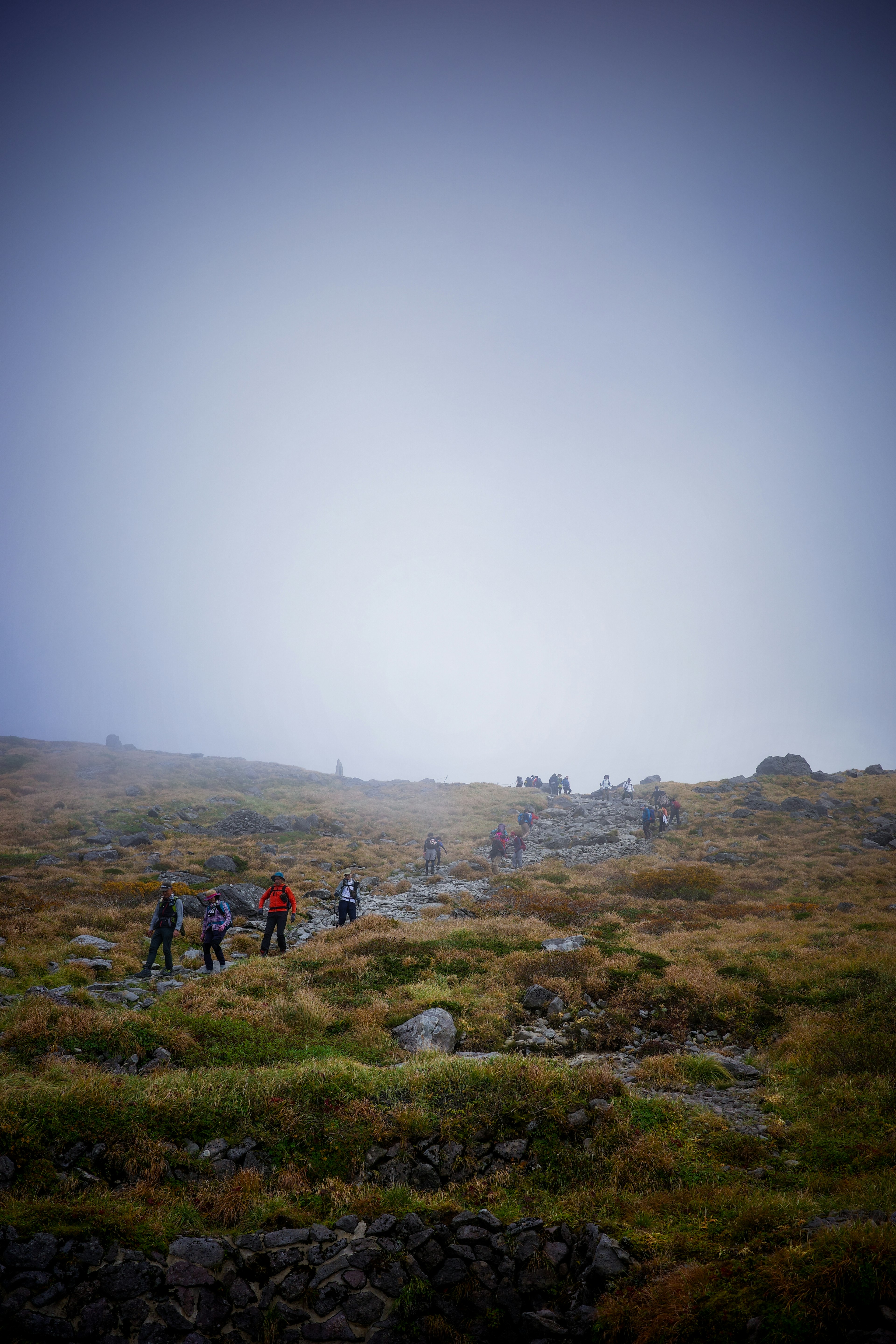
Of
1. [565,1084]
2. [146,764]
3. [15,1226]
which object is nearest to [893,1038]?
[565,1084]

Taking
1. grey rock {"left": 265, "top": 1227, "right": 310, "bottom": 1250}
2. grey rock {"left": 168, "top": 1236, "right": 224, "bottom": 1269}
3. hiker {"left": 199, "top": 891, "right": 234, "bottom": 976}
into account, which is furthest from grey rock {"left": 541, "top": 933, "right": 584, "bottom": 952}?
grey rock {"left": 168, "top": 1236, "right": 224, "bottom": 1269}

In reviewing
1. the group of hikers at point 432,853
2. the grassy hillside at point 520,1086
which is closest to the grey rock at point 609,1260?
the grassy hillside at point 520,1086

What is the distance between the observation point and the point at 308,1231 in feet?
23.6

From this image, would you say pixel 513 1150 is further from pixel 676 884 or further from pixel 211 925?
pixel 676 884

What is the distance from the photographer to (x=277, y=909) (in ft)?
64.0

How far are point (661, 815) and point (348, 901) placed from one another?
31315 millimetres

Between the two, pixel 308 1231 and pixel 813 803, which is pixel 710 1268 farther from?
pixel 813 803

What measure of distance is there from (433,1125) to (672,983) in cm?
914

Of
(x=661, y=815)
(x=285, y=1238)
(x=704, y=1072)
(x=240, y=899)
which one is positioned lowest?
(x=240, y=899)

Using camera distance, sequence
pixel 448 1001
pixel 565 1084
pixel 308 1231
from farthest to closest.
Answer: pixel 448 1001 < pixel 565 1084 < pixel 308 1231

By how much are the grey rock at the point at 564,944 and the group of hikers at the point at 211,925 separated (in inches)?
352

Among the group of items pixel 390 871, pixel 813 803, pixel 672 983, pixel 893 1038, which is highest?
pixel 813 803

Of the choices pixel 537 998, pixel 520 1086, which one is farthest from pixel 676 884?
pixel 520 1086

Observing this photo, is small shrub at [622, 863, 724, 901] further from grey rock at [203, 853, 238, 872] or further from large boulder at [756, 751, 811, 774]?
large boulder at [756, 751, 811, 774]
